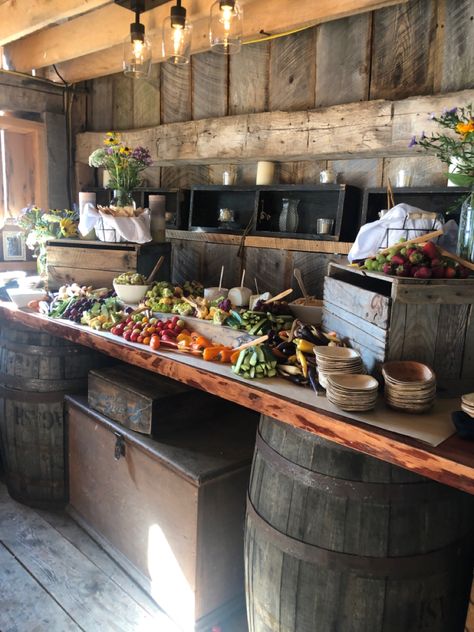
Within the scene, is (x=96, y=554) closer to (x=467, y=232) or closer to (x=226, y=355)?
(x=226, y=355)

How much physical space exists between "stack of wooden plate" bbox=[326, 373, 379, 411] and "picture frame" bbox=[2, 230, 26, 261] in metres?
3.60

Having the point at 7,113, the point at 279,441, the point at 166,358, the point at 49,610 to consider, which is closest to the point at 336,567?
A: the point at 279,441

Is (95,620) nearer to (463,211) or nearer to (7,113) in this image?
(463,211)

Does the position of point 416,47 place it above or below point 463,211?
above

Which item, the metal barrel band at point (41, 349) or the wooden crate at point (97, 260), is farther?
the wooden crate at point (97, 260)

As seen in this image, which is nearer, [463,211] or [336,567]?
[336,567]

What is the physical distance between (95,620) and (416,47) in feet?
10.6

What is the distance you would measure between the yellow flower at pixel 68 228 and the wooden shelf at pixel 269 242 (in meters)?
0.73

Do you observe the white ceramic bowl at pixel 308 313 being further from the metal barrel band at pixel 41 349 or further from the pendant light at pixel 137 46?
the pendant light at pixel 137 46

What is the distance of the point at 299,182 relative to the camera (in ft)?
10.9

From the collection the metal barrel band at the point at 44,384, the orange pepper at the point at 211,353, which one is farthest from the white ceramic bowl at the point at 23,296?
the orange pepper at the point at 211,353

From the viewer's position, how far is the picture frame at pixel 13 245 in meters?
4.41

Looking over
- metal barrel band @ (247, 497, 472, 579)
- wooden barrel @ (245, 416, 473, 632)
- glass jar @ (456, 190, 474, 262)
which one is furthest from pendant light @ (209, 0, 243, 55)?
metal barrel band @ (247, 497, 472, 579)

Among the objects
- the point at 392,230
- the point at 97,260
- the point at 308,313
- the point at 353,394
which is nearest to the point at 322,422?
the point at 353,394
